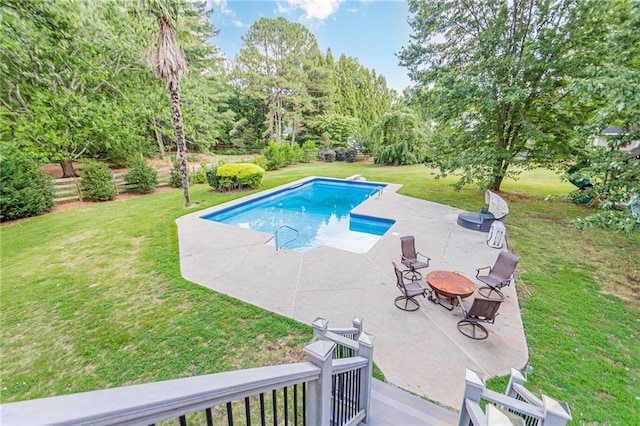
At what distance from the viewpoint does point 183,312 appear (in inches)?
180

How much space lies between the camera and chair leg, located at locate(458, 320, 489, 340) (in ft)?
13.5

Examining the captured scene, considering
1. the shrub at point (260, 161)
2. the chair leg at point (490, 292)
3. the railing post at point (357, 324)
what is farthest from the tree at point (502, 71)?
the shrub at point (260, 161)

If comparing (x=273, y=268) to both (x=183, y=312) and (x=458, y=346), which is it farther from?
(x=458, y=346)

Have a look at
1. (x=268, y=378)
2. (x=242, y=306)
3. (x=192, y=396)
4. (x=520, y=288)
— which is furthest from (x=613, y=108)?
(x=242, y=306)

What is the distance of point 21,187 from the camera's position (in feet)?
29.7

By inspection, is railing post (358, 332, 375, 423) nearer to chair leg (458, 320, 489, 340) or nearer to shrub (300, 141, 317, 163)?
chair leg (458, 320, 489, 340)

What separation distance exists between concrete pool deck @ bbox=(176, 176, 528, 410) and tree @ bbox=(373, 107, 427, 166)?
1441 centimetres

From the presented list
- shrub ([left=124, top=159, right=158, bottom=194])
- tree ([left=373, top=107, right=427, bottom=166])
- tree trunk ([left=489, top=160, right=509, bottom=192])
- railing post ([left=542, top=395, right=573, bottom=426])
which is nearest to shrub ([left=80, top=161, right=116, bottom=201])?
shrub ([left=124, top=159, right=158, bottom=194])

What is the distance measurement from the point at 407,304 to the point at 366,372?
8.41 feet

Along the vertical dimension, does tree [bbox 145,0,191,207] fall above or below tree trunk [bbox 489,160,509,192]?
above

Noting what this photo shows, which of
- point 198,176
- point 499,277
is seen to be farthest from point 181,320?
point 198,176

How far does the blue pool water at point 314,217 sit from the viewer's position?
355 inches

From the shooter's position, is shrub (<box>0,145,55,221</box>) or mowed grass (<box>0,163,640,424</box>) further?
shrub (<box>0,145,55,221</box>)

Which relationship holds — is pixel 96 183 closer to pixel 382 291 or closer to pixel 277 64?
pixel 382 291
